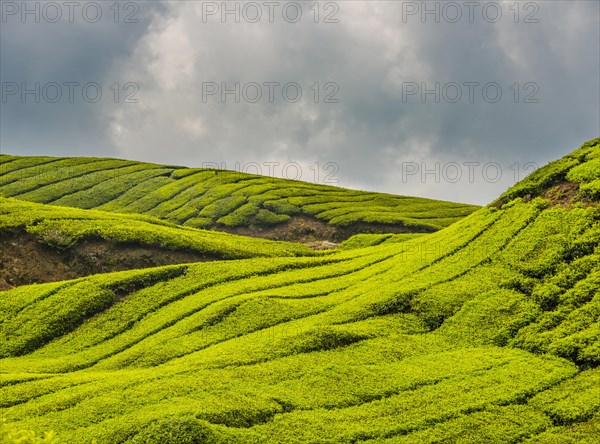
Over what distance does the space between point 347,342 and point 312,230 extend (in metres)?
36.8

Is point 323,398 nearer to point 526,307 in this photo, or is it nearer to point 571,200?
point 526,307

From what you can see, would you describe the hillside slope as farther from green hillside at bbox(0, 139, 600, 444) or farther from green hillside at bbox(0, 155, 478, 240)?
green hillside at bbox(0, 155, 478, 240)

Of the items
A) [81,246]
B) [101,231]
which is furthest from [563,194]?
[81,246]

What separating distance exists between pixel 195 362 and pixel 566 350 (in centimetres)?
1277

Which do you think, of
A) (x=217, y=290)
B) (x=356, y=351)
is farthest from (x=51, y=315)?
(x=356, y=351)

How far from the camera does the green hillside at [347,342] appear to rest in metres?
16.3

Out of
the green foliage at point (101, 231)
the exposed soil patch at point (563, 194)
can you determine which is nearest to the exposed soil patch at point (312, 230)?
the green foliage at point (101, 231)

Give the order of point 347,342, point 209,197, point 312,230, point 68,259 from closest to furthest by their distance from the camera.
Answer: point 347,342 < point 68,259 < point 312,230 < point 209,197

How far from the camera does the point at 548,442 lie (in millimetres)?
15438

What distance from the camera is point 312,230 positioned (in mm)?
57875

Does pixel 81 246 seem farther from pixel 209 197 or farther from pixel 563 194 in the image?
pixel 209 197

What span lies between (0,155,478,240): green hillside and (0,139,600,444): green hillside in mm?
26486

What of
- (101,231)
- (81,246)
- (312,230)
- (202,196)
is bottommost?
(81,246)

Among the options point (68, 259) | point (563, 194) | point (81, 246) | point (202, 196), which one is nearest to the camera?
point (563, 194)
